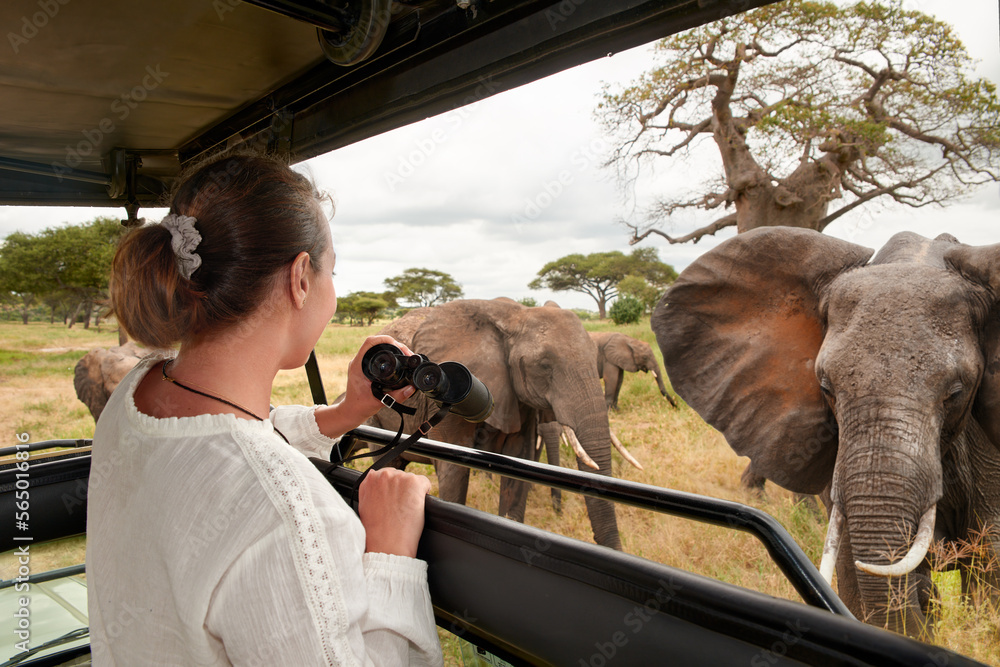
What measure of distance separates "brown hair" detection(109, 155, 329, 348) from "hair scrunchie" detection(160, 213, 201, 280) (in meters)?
0.01

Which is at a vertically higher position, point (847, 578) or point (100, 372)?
point (100, 372)

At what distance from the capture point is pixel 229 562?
1.77 ft

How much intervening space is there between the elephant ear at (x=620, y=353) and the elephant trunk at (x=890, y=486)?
6.44m

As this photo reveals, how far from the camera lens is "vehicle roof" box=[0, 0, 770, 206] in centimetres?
83

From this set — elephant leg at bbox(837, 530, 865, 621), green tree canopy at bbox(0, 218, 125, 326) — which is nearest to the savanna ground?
elephant leg at bbox(837, 530, 865, 621)

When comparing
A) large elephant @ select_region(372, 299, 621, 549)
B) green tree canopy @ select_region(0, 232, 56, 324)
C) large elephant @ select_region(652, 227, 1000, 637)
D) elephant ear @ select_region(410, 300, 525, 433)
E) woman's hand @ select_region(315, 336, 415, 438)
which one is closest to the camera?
woman's hand @ select_region(315, 336, 415, 438)

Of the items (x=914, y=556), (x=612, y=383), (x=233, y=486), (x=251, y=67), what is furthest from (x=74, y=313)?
(x=914, y=556)

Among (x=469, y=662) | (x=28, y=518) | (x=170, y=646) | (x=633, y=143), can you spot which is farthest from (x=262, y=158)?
(x=633, y=143)

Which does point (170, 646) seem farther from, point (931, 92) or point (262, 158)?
point (931, 92)

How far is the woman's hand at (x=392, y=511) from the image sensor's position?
750mm

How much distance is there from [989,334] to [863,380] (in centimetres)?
39

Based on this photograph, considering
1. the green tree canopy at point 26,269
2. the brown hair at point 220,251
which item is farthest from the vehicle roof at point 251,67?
the green tree canopy at point 26,269

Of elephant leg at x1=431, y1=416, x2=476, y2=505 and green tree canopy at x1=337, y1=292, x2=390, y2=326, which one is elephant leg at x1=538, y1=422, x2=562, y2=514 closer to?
elephant leg at x1=431, y1=416, x2=476, y2=505

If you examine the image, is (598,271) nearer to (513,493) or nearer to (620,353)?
(620,353)
